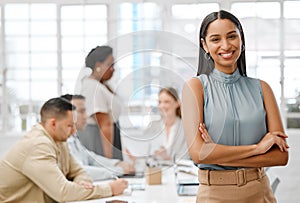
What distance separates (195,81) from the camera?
201 centimetres

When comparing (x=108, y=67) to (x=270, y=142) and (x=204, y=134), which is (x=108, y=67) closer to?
(x=204, y=134)

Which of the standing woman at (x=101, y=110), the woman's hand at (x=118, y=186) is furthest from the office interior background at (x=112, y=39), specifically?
the woman's hand at (x=118, y=186)

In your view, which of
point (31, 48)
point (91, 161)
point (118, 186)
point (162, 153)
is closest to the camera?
point (118, 186)

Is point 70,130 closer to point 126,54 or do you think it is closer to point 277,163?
point 126,54

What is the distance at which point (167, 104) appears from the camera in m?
3.10

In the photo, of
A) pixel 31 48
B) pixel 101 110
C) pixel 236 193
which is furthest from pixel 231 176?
pixel 31 48

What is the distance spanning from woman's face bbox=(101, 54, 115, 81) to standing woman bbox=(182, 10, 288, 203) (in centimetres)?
69

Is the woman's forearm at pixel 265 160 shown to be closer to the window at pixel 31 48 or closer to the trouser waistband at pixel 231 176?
the trouser waistband at pixel 231 176

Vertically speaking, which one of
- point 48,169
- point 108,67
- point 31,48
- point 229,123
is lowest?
point 48,169

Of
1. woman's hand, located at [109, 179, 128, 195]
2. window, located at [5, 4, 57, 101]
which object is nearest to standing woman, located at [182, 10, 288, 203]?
woman's hand, located at [109, 179, 128, 195]

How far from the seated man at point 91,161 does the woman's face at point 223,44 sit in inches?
33.3

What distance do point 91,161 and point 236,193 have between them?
137 centimetres

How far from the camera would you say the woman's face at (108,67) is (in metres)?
2.67

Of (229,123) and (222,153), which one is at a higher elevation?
(229,123)
